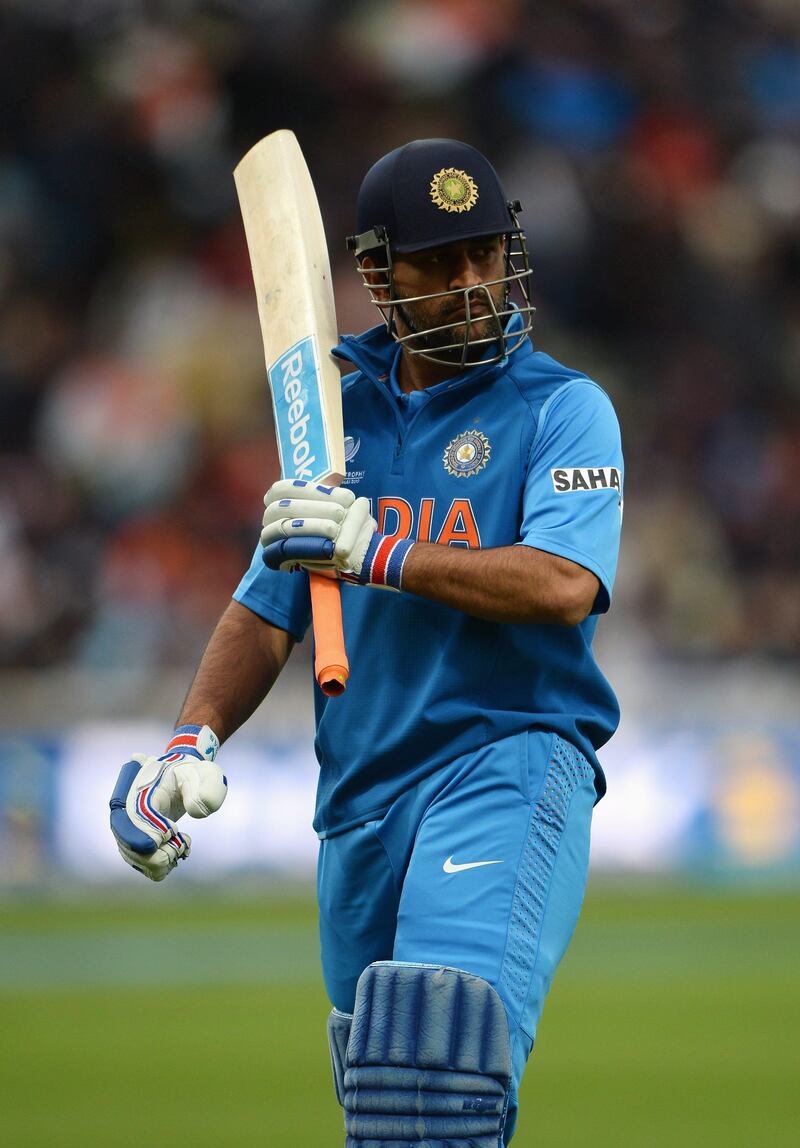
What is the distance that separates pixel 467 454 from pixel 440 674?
45 centimetres

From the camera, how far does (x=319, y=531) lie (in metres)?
3.58

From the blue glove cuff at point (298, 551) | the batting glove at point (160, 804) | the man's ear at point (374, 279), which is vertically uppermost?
the man's ear at point (374, 279)

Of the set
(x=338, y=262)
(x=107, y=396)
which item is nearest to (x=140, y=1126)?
(x=107, y=396)

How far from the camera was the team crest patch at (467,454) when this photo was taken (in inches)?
149

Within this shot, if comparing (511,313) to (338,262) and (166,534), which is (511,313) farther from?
(338,262)

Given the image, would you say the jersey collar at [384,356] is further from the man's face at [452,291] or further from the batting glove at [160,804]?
the batting glove at [160,804]

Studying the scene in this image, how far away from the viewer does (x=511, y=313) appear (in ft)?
12.7

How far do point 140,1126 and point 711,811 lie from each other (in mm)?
6321

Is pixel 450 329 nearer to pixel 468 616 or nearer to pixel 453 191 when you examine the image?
pixel 453 191

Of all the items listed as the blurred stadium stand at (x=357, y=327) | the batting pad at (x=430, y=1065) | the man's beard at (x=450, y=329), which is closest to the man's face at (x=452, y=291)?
the man's beard at (x=450, y=329)

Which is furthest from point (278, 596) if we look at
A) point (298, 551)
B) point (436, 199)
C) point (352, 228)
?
point (352, 228)

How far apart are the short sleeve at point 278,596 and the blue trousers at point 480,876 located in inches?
19.9

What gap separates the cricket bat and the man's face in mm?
239

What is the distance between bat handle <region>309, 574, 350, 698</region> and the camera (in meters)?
3.60
